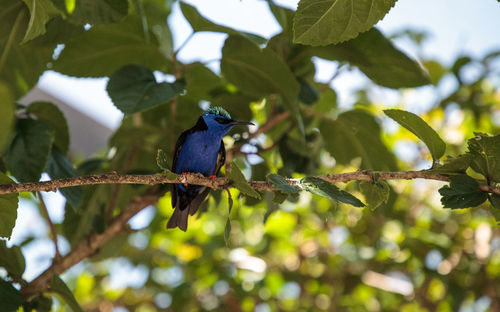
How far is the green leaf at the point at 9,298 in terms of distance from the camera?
6.44ft

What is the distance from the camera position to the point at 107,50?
2.63 m

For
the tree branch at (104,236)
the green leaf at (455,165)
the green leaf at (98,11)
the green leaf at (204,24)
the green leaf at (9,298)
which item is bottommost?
the tree branch at (104,236)

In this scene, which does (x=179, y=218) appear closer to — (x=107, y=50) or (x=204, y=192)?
(x=204, y=192)

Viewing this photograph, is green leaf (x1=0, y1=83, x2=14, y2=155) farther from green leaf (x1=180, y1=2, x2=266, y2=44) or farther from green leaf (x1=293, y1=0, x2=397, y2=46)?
green leaf (x1=180, y1=2, x2=266, y2=44)

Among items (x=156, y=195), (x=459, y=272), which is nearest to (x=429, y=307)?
(x=459, y=272)

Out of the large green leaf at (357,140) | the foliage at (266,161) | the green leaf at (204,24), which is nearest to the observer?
the foliage at (266,161)

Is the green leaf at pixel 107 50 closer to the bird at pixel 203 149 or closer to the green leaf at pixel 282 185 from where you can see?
the bird at pixel 203 149

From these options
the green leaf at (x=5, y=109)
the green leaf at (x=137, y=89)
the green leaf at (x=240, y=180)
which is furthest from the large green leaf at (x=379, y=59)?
the green leaf at (x=5, y=109)

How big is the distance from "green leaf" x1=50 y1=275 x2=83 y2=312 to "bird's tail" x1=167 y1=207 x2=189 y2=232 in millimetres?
590

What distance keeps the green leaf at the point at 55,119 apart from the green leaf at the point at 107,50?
242 millimetres

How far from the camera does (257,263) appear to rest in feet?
14.3

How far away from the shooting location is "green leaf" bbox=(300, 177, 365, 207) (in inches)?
65.4

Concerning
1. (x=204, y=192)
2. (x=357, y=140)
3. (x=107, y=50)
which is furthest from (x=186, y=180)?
(x=357, y=140)

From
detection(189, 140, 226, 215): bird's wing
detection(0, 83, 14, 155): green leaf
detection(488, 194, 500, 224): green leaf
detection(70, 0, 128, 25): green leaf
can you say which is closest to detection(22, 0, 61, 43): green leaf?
detection(70, 0, 128, 25): green leaf
